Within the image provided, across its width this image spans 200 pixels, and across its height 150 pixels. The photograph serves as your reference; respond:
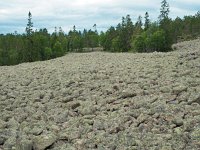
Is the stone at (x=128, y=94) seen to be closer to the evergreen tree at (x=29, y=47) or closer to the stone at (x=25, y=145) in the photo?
the stone at (x=25, y=145)

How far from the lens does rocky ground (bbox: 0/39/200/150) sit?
13.8m

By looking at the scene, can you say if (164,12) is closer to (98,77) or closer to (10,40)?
(10,40)

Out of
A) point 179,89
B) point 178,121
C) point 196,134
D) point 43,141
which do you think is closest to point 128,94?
point 179,89

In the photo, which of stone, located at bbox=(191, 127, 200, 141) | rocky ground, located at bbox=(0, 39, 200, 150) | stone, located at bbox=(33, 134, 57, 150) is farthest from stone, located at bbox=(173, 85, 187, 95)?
stone, located at bbox=(33, 134, 57, 150)

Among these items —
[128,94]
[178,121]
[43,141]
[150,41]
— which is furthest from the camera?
[150,41]

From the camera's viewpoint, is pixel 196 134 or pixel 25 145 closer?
pixel 196 134

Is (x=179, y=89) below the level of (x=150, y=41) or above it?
below

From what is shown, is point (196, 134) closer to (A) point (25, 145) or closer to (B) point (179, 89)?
(B) point (179, 89)

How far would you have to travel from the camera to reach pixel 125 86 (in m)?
20.8

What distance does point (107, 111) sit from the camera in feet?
56.9

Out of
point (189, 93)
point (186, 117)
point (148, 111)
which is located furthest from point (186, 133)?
point (189, 93)

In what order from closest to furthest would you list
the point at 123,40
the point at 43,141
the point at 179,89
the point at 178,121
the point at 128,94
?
the point at 43,141 < the point at 178,121 < the point at 179,89 < the point at 128,94 < the point at 123,40

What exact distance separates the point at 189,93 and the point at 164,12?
3317 inches

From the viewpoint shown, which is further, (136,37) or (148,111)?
(136,37)
